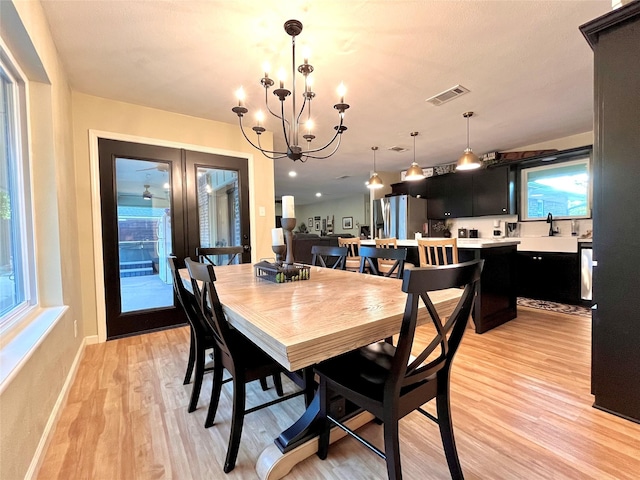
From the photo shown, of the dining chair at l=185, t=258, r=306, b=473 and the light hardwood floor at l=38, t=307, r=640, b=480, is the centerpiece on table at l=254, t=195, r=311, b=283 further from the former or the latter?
the light hardwood floor at l=38, t=307, r=640, b=480

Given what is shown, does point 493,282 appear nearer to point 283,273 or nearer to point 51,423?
point 283,273

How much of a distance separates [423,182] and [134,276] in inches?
201

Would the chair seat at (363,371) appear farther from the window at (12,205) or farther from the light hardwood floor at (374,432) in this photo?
the window at (12,205)

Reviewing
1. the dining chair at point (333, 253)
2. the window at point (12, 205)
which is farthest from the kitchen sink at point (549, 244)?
the window at point (12, 205)

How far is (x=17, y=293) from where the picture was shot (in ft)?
5.16

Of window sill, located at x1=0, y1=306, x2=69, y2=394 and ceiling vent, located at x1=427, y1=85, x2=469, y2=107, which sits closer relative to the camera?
window sill, located at x1=0, y1=306, x2=69, y2=394

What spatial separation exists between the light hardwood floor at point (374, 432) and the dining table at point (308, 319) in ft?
0.38

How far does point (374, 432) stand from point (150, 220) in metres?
2.86

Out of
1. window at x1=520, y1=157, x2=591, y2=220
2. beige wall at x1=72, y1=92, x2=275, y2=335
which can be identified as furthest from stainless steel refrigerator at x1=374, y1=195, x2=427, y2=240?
beige wall at x1=72, y1=92, x2=275, y2=335

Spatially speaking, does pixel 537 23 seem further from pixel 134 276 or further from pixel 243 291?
pixel 134 276

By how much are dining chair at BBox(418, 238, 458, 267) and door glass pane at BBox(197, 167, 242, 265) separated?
2095 mm

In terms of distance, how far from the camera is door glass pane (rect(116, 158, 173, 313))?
9.59 ft

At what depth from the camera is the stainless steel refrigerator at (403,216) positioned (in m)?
5.53

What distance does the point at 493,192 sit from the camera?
4691 millimetres
